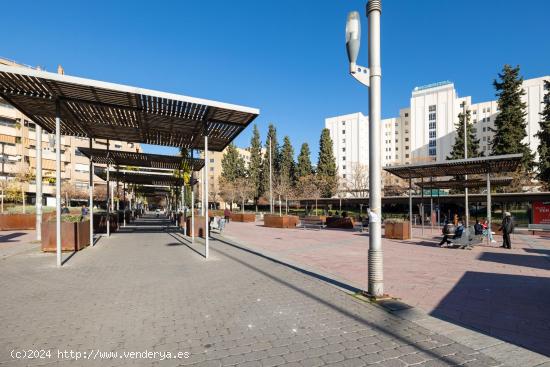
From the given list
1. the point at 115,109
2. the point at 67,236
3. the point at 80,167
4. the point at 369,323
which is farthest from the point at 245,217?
the point at 80,167

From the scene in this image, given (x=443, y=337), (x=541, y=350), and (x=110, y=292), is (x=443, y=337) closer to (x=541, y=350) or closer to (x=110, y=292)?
(x=541, y=350)

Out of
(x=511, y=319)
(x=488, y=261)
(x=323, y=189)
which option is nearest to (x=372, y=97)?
(x=511, y=319)

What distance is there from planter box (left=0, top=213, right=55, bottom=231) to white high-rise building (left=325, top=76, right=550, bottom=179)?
73.2m

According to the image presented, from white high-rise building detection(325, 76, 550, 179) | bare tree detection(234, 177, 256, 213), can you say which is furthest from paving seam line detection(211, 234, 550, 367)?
white high-rise building detection(325, 76, 550, 179)

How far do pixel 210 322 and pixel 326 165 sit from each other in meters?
57.5

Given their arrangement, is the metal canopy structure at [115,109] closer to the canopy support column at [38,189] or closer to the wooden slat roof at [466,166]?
the canopy support column at [38,189]

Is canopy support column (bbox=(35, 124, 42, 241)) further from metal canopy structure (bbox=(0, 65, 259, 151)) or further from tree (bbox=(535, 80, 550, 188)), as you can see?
tree (bbox=(535, 80, 550, 188))

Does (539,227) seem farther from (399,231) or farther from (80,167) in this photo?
(80,167)

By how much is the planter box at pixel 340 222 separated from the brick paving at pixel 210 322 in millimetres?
17606

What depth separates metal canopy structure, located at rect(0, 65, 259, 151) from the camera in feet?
26.4

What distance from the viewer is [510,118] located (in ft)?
125

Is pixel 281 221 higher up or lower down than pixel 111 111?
lower down

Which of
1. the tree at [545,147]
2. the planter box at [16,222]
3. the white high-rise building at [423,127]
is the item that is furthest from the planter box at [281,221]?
the white high-rise building at [423,127]

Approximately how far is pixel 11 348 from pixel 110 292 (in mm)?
2385
